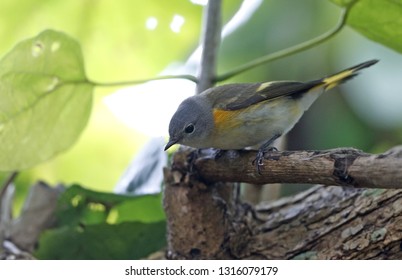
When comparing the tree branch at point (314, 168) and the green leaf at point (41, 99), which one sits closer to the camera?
the tree branch at point (314, 168)

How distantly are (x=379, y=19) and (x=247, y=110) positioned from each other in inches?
8.1

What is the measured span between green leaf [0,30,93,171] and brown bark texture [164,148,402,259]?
183 millimetres

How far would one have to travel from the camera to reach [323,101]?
118 cm

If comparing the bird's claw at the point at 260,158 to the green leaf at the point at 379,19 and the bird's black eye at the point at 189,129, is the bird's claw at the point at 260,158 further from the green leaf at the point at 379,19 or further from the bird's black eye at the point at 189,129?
the green leaf at the point at 379,19

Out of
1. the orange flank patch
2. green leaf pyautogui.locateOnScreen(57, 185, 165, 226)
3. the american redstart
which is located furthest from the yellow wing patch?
green leaf pyautogui.locateOnScreen(57, 185, 165, 226)

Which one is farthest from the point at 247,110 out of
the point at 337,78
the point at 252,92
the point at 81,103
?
the point at 81,103

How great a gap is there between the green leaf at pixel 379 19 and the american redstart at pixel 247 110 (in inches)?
2.2

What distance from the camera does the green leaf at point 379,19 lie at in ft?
2.58

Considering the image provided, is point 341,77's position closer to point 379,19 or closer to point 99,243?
point 379,19

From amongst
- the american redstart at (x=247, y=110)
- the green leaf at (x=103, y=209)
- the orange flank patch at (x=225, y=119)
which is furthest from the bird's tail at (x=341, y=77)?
the green leaf at (x=103, y=209)

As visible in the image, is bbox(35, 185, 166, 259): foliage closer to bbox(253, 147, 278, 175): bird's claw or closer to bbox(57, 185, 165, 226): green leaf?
bbox(57, 185, 165, 226): green leaf
